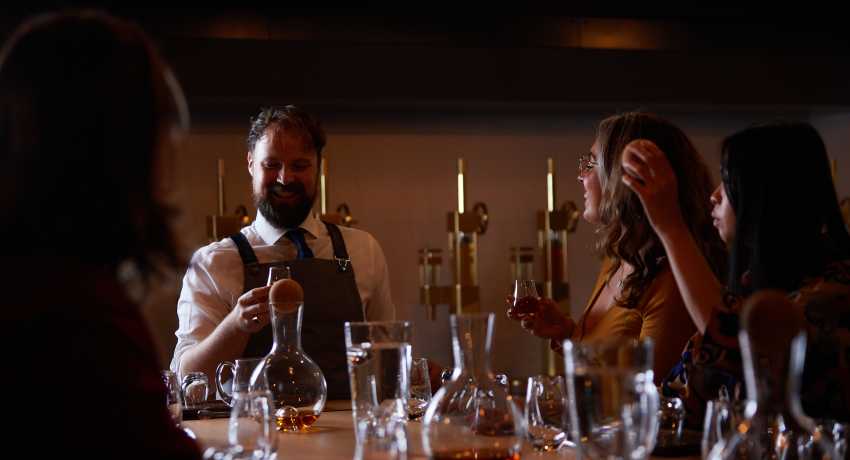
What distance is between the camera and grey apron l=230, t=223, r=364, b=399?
346 cm

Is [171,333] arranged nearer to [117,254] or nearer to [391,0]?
[391,0]

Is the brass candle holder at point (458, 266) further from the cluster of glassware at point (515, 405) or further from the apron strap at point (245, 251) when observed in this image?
the cluster of glassware at point (515, 405)

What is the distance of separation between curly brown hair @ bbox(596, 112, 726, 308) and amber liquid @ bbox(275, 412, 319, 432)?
2.90 feet

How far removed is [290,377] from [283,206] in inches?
57.1

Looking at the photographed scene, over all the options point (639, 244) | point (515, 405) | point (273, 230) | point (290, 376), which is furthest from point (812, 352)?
point (273, 230)

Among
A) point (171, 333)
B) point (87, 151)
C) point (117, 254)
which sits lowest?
point (171, 333)

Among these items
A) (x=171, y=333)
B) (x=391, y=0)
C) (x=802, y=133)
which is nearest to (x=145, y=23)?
(x=391, y=0)

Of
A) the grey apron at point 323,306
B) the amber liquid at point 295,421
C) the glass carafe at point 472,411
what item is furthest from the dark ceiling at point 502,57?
the glass carafe at point 472,411

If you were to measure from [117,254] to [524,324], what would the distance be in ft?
5.73

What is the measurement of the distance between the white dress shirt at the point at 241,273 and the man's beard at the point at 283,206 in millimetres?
53

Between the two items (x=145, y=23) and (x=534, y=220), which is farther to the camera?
(x=534, y=220)

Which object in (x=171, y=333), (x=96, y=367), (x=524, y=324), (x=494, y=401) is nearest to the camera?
(x=96, y=367)

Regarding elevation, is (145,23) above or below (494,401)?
above

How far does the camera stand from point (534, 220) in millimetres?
4605
